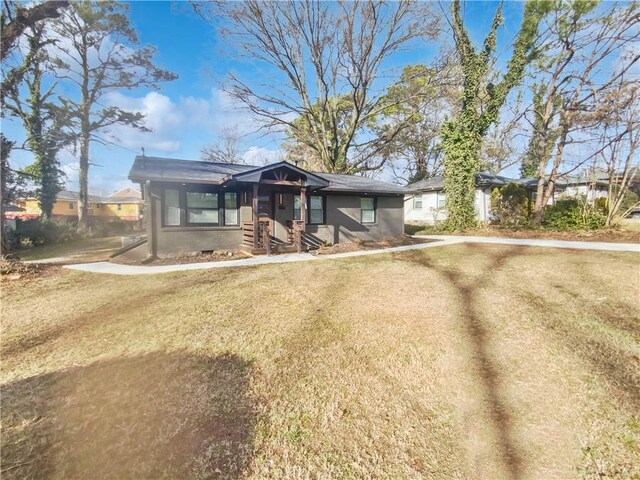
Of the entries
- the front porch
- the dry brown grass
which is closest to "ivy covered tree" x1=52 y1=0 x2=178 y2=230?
the front porch

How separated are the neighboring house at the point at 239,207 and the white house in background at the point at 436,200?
7.63 metres

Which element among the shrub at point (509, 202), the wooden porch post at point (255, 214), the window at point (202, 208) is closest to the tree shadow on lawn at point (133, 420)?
the wooden porch post at point (255, 214)

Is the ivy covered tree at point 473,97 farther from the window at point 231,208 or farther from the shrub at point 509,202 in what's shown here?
the window at point 231,208

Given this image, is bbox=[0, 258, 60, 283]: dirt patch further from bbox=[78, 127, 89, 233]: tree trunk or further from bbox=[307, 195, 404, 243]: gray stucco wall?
bbox=[78, 127, 89, 233]: tree trunk

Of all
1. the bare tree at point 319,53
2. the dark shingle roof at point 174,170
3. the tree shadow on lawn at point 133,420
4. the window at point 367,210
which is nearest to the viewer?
the tree shadow on lawn at point 133,420

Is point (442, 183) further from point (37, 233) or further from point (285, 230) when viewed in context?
point (37, 233)

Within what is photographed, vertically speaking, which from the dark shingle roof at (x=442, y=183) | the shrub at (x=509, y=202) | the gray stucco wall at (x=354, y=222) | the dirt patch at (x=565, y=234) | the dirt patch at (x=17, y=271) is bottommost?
the dirt patch at (x=17, y=271)

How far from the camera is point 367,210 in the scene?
14.1m

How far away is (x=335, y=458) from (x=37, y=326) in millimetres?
5051

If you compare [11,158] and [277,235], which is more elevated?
[11,158]

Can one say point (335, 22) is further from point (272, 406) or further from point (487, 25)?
point (272, 406)

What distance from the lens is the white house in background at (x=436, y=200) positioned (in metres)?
19.6

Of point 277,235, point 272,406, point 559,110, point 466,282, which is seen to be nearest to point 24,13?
point 277,235

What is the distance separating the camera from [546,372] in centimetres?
299
